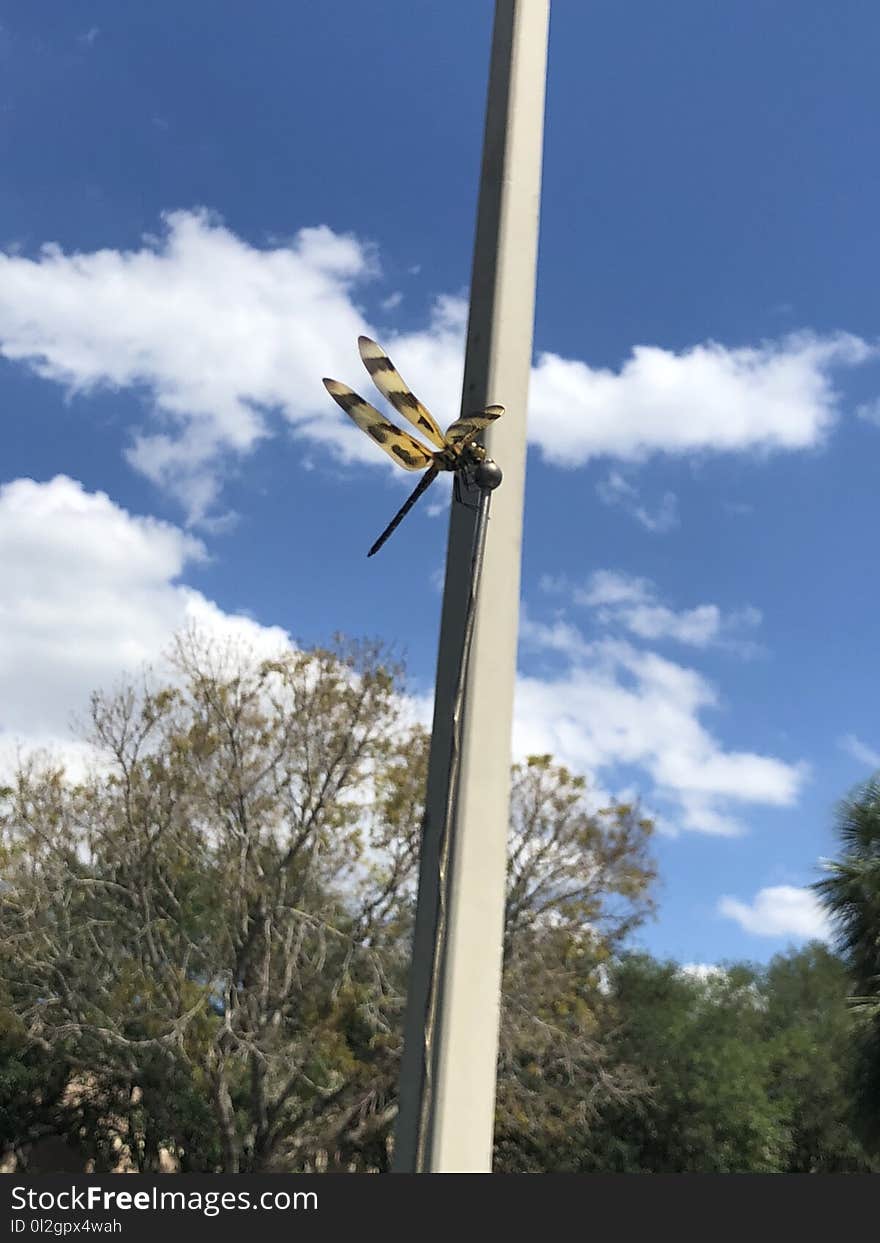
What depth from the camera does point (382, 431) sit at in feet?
7.14

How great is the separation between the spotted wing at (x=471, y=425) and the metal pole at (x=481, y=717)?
5 centimetres

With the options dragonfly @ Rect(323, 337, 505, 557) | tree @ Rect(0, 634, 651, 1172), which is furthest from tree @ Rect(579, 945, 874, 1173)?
dragonfly @ Rect(323, 337, 505, 557)

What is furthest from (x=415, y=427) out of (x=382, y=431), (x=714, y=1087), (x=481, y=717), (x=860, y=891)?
(x=714, y=1087)

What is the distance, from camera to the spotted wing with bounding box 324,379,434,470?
84.9 inches

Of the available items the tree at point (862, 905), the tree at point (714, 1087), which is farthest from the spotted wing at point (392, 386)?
the tree at point (714, 1087)

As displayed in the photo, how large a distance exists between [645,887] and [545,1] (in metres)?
11.9

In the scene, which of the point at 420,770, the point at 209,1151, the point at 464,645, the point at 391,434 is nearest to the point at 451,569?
the point at 464,645

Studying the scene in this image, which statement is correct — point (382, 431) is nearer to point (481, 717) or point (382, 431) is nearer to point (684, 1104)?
point (481, 717)

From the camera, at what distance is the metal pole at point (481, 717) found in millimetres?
1682

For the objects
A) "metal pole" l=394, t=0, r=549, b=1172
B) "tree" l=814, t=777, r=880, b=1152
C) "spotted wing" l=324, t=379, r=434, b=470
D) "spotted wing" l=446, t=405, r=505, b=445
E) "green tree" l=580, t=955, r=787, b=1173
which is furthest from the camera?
"green tree" l=580, t=955, r=787, b=1173

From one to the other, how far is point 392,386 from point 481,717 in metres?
0.72

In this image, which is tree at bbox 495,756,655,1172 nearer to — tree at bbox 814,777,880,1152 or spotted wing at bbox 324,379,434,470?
tree at bbox 814,777,880,1152

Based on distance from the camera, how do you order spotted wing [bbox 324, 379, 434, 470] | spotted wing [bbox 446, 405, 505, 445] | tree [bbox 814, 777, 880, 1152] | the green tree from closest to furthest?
1. spotted wing [bbox 446, 405, 505, 445]
2. spotted wing [bbox 324, 379, 434, 470]
3. tree [bbox 814, 777, 880, 1152]
4. the green tree

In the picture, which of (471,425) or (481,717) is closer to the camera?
(481,717)
